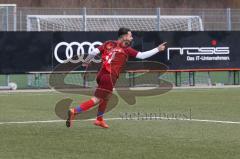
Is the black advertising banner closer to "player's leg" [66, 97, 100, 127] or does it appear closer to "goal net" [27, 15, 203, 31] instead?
"goal net" [27, 15, 203, 31]

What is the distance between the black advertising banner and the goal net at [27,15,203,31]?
7.33ft

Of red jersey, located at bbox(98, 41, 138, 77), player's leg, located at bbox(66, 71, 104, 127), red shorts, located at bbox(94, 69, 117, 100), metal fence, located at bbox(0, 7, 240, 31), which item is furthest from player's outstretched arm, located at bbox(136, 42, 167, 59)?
metal fence, located at bbox(0, 7, 240, 31)

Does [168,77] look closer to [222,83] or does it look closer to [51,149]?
[222,83]

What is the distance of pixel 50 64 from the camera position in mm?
28094

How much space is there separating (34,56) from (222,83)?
27.1 feet

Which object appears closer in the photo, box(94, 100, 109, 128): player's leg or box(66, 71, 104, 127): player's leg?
box(66, 71, 104, 127): player's leg

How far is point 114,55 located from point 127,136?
6.87ft

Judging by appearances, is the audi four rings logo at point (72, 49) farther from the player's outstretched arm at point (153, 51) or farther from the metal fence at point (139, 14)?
the player's outstretched arm at point (153, 51)

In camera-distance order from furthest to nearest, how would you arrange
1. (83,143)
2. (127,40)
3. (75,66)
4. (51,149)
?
1. (75,66)
2. (127,40)
3. (83,143)
4. (51,149)

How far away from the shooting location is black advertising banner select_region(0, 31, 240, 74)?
2788cm

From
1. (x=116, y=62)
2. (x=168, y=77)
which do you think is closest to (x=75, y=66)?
(x=168, y=77)

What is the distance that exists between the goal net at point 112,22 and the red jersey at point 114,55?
56.0 feet

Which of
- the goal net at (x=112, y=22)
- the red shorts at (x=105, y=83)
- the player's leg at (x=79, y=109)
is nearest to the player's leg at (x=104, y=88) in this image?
the red shorts at (x=105, y=83)

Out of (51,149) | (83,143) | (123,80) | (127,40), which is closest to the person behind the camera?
(51,149)
